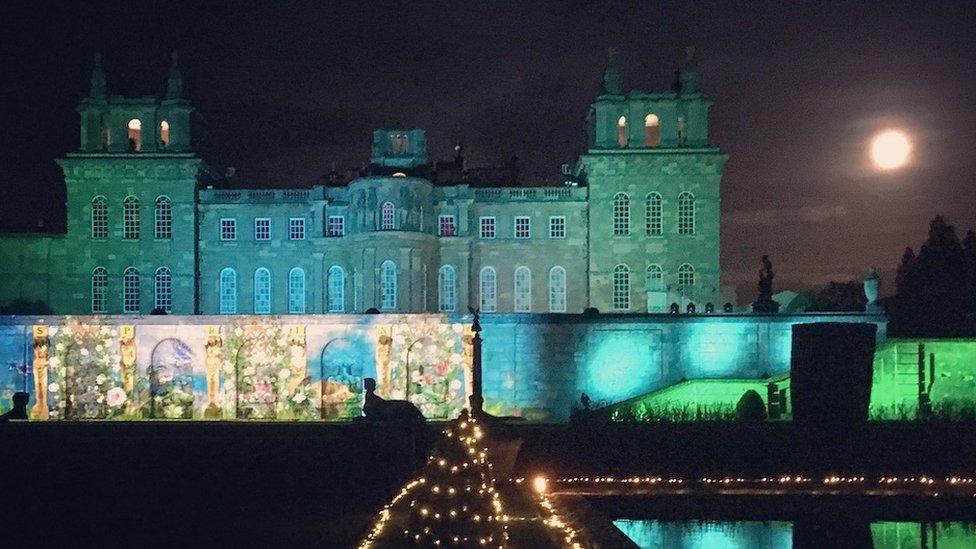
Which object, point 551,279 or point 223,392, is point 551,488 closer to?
point 223,392

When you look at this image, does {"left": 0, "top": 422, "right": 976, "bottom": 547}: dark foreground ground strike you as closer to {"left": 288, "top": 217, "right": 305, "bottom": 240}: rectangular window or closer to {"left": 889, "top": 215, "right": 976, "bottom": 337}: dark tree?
{"left": 288, "top": 217, "right": 305, "bottom": 240}: rectangular window

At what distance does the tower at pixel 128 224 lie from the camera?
55312 millimetres

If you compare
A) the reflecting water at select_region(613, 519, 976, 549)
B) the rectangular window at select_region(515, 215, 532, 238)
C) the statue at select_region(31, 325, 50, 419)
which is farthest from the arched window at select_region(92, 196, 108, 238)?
the reflecting water at select_region(613, 519, 976, 549)

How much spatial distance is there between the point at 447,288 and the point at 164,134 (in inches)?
634

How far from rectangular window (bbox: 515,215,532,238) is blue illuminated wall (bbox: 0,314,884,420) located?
38.2 feet

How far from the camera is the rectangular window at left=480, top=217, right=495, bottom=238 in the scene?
181ft

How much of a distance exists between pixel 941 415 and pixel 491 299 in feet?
91.6

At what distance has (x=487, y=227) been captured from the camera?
5516 centimetres

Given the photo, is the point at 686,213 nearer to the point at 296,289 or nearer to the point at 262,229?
the point at 296,289

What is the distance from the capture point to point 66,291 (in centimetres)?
5522

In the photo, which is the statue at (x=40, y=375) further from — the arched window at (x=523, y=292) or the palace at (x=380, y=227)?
the arched window at (x=523, y=292)

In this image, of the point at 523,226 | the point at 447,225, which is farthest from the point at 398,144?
the point at 523,226

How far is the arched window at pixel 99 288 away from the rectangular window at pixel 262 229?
7.44 metres

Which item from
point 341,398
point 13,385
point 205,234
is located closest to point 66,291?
point 205,234
